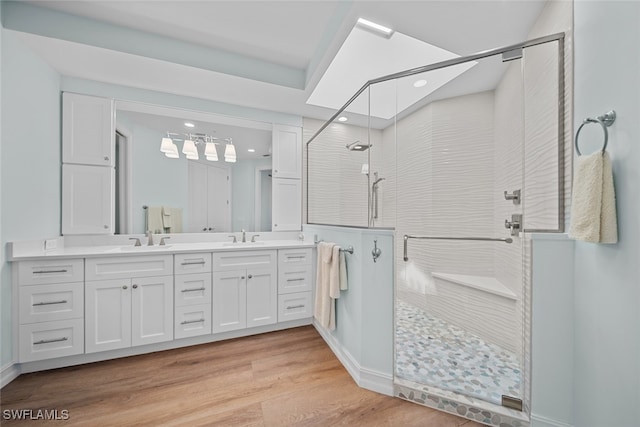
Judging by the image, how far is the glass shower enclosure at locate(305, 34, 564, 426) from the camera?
4.50ft

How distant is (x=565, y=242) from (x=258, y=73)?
2587 millimetres

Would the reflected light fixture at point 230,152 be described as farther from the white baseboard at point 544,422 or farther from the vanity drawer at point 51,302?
the white baseboard at point 544,422

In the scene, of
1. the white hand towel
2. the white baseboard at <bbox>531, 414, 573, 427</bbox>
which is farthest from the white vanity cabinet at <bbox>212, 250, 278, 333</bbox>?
the white baseboard at <bbox>531, 414, 573, 427</bbox>

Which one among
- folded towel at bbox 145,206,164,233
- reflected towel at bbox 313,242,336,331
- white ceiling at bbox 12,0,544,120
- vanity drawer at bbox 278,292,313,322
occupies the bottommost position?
vanity drawer at bbox 278,292,313,322

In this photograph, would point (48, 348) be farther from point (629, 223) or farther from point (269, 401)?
point (629, 223)

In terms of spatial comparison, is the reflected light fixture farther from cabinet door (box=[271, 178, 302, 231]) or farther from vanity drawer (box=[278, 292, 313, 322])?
vanity drawer (box=[278, 292, 313, 322])

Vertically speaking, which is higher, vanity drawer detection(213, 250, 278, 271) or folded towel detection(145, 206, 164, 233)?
folded towel detection(145, 206, 164, 233)

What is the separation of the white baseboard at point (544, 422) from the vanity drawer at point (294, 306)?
5.71ft

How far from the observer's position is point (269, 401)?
1.42 meters

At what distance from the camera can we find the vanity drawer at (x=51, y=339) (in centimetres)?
161

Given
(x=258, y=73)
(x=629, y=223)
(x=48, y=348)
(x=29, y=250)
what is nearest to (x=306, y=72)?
(x=258, y=73)

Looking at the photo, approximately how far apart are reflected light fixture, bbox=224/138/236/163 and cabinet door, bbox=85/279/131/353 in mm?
1506

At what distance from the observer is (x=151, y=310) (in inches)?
74.6

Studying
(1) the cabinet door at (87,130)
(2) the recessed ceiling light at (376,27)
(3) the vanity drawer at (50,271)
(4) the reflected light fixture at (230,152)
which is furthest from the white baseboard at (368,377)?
(1) the cabinet door at (87,130)
